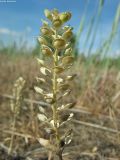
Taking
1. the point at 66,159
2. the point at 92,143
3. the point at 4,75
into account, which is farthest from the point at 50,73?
the point at 4,75

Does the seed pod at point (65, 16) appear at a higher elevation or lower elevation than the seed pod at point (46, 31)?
higher

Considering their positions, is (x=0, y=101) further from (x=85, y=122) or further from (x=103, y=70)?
(x=103, y=70)

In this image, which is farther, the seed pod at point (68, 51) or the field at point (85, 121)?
the field at point (85, 121)

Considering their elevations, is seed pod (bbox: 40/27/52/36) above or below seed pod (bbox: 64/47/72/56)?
above

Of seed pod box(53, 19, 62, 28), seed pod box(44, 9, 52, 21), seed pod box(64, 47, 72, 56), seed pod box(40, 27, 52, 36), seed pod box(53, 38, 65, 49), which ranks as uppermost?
seed pod box(44, 9, 52, 21)

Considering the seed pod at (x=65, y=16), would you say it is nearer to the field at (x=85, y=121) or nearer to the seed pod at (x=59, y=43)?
the seed pod at (x=59, y=43)

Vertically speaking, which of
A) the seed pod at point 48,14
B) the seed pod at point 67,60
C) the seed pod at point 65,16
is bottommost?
the seed pod at point 67,60

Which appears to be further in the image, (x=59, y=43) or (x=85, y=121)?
(x=85, y=121)

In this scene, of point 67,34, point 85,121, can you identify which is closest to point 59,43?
point 67,34

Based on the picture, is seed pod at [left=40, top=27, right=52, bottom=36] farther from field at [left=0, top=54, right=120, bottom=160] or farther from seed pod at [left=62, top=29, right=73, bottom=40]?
field at [left=0, top=54, right=120, bottom=160]

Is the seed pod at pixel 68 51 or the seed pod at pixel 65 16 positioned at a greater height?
the seed pod at pixel 65 16

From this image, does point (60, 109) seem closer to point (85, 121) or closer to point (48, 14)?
point (48, 14)

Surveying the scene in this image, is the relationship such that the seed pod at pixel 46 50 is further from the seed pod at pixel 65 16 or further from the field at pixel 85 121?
the field at pixel 85 121
